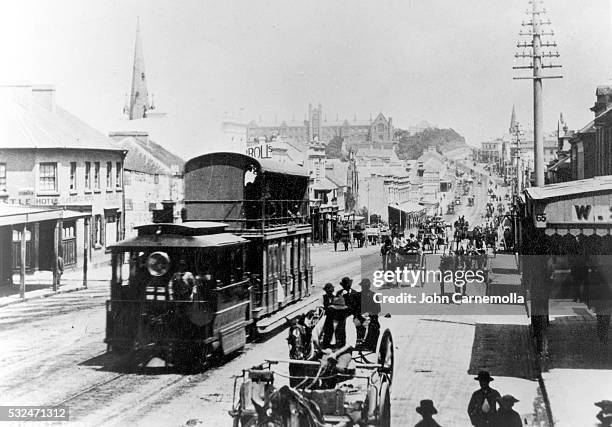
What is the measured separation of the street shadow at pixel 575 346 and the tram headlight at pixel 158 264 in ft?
22.8

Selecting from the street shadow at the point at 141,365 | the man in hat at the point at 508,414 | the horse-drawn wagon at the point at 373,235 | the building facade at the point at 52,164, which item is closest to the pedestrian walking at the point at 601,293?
the man in hat at the point at 508,414

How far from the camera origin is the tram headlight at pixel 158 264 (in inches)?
518

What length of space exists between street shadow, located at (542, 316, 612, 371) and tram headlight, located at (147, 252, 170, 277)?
6942 mm

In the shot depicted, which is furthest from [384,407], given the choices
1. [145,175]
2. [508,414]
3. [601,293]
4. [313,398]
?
[145,175]

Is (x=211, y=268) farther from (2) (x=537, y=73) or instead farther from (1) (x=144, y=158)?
(1) (x=144, y=158)

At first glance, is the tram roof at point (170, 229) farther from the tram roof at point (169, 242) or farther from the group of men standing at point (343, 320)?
the group of men standing at point (343, 320)

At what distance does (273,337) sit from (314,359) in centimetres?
657

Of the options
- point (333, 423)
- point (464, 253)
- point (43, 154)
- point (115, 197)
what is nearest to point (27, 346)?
point (333, 423)

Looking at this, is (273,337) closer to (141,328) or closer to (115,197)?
(141,328)

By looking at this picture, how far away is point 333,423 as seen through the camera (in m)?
8.66

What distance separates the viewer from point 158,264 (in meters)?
13.2

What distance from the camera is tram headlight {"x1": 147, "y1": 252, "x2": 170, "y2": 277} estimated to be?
1316cm

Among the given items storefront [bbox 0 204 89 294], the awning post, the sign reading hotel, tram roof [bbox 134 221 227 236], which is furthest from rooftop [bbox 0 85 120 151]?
the sign reading hotel

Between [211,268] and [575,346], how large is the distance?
7.48 m
